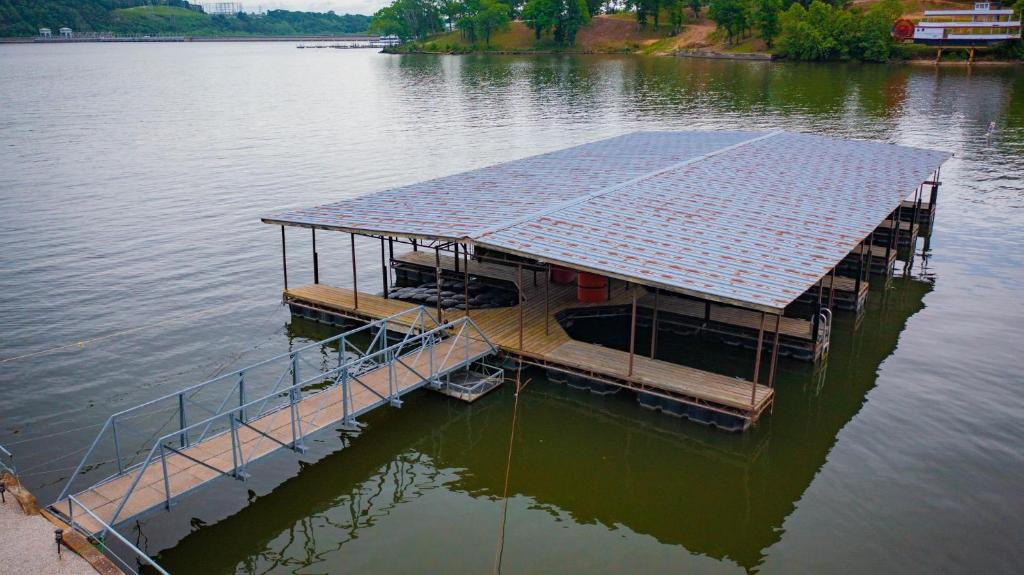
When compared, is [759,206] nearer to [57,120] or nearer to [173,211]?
[173,211]

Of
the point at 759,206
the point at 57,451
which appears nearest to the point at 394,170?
the point at 759,206

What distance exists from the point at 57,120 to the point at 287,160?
128 ft

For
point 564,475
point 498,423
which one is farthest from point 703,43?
point 564,475

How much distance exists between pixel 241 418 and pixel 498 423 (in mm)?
7782

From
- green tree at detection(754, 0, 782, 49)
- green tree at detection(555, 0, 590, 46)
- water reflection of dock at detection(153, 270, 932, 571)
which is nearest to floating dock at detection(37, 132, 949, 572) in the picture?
water reflection of dock at detection(153, 270, 932, 571)

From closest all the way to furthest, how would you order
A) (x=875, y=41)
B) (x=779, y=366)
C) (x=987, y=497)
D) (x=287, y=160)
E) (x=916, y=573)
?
(x=916, y=573), (x=987, y=497), (x=779, y=366), (x=287, y=160), (x=875, y=41)

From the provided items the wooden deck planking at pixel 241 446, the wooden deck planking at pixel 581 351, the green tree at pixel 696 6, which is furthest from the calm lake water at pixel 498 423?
the green tree at pixel 696 6

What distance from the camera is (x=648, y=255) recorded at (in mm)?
24609

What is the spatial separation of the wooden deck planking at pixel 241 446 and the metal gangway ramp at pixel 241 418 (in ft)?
0.08

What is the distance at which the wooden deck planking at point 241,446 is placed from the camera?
17.5 m

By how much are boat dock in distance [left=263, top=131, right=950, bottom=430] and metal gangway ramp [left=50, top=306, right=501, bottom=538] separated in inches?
79.5

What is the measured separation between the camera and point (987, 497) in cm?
2016

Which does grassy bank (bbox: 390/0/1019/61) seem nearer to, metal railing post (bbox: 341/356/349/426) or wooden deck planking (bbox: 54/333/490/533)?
wooden deck planking (bbox: 54/333/490/533)

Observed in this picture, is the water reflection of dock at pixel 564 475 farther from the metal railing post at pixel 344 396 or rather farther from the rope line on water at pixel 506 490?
the metal railing post at pixel 344 396
